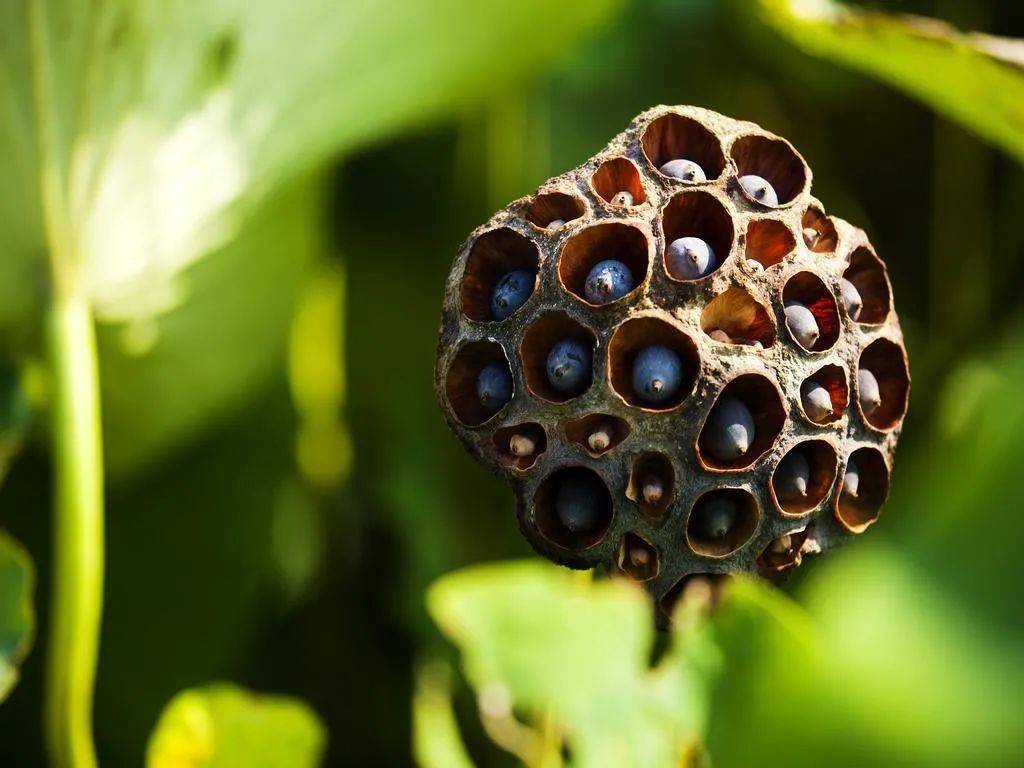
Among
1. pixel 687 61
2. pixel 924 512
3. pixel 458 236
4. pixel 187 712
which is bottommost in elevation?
pixel 187 712

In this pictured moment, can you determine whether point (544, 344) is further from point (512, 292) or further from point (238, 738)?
point (238, 738)

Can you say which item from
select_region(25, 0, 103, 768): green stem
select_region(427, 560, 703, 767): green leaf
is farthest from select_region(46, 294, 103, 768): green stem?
select_region(427, 560, 703, 767): green leaf

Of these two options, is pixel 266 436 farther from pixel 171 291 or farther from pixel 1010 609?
pixel 1010 609

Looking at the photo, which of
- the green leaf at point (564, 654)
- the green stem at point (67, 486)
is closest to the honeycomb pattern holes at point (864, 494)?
the green leaf at point (564, 654)

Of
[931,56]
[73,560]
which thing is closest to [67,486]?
[73,560]

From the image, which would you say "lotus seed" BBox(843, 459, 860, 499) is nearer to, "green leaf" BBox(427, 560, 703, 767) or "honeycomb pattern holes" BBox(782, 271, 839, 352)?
"honeycomb pattern holes" BBox(782, 271, 839, 352)

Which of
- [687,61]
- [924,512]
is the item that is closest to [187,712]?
[924,512]

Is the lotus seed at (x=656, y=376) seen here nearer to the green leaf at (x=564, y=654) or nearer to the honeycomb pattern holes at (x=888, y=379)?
the honeycomb pattern holes at (x=888, y=379)
